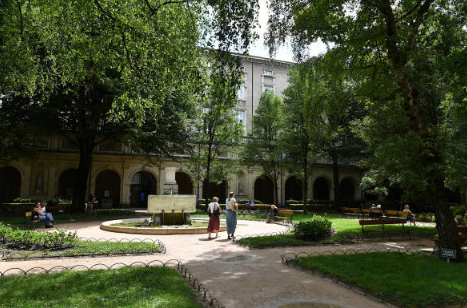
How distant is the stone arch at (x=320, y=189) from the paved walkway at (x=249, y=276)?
1173 inches

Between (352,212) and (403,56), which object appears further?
(352,212)

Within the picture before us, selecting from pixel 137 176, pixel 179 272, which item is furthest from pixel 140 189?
pixel 179 272

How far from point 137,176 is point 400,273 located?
3073 centimetres

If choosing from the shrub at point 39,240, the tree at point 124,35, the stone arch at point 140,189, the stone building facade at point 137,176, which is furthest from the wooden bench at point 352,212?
the shrub at point 39,240

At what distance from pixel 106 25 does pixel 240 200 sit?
23116 mm

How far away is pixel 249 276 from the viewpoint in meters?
5.99

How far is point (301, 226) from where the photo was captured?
34.4 feet

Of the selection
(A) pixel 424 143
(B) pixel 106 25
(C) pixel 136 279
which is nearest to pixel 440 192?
(A) pixel 424 143

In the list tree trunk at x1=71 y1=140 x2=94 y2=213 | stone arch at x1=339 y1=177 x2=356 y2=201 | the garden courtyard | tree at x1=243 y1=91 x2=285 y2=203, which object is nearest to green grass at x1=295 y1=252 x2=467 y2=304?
the garden courtyard

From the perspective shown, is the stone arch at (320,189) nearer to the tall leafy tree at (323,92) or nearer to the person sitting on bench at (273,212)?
the person sitting on bench at (273,212)

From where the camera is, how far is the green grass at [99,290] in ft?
13.9

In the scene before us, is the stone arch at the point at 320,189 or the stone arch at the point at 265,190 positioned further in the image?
the stone arch at the point at 320,189

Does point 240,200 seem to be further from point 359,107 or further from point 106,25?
point 106,25

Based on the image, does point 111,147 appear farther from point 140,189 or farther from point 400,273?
point 400,273
